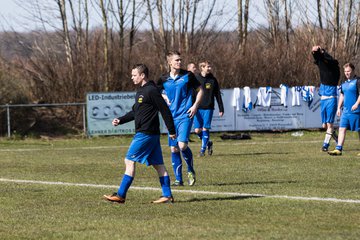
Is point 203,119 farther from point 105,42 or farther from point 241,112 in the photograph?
point 105,42

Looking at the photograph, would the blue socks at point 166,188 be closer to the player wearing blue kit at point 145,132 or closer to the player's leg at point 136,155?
the player wearing blue kit at point 145,132

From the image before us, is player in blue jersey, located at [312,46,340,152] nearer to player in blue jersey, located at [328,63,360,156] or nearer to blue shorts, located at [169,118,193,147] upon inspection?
player in blue jersey, located at [328,63,360,156]

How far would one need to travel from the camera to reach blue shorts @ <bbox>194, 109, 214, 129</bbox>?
69.0 feet

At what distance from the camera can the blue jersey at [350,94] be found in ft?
66.7

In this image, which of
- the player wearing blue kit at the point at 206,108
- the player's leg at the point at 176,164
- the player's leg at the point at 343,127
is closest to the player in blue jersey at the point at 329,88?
the player's leg at the point at 343,127

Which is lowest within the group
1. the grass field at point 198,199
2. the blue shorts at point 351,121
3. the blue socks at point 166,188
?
the grass field at point 198,199

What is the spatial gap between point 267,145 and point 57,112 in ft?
32.3

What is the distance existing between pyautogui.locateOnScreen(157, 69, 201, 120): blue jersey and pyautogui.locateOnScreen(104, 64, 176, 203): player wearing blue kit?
2579mm

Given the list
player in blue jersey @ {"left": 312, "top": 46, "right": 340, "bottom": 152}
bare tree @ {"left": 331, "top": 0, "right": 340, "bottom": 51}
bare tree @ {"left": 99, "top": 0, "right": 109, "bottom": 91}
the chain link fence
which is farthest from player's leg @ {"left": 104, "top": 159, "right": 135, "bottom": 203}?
bare tree @ {"left": 331, "top": 0, "right": 340, "bottom": 51}

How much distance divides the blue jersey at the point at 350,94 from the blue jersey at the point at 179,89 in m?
6.74

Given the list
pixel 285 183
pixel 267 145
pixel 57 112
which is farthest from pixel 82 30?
pixel 285 183

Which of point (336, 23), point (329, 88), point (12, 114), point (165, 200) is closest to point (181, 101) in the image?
point (165, 200)

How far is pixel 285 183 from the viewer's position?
14.3m

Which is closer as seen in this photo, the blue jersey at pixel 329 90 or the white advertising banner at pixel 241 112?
the blue jersey at pixel 329 90
